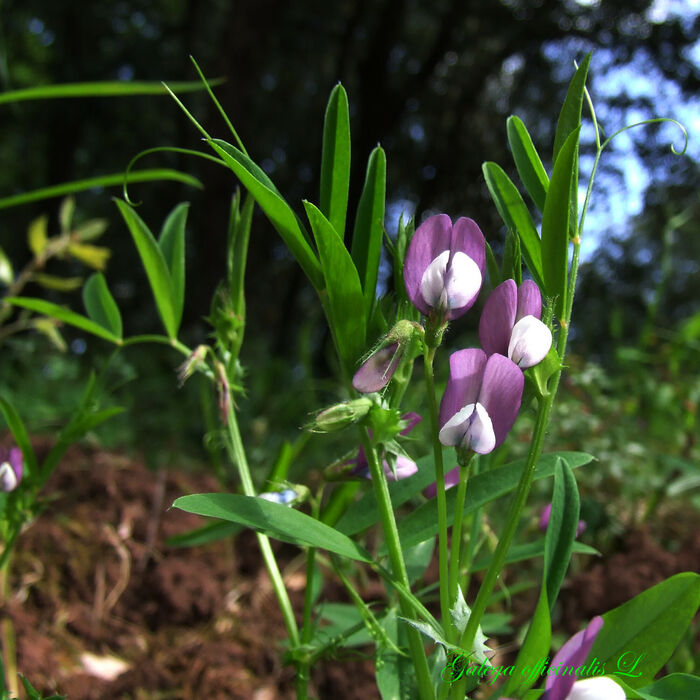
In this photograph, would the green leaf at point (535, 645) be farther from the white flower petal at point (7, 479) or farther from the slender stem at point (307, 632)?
the white flower petal at point (7, 479)

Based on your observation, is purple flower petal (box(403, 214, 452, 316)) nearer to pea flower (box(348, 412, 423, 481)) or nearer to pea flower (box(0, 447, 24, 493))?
pea flower (box(348, 412, 423, 481))

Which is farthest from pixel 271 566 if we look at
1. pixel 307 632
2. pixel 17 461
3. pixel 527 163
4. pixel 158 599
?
pixel 158 599

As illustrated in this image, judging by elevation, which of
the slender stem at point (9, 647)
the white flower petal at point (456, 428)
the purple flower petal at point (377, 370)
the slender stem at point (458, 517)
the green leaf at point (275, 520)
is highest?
the purple flower petal at point (377, 370)

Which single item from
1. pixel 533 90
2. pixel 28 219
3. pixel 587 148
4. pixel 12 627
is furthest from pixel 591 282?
pixel 12 627

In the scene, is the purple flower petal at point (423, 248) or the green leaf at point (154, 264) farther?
the green leaf at point (154, 264)

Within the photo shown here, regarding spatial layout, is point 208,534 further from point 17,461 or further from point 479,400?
point 479,400

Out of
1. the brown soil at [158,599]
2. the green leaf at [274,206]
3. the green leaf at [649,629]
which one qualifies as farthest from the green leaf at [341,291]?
the brown soil at [158,599]
